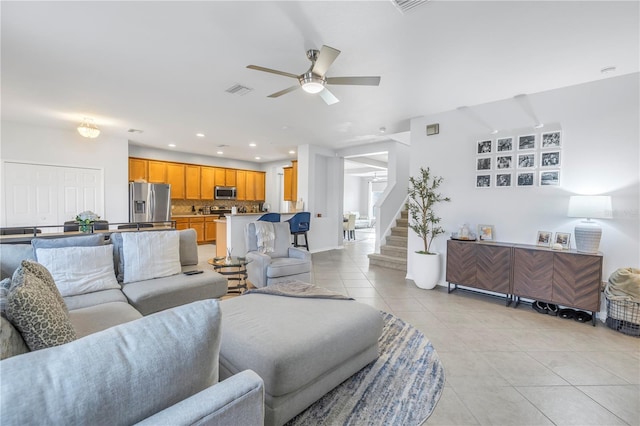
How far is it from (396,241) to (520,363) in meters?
3.79

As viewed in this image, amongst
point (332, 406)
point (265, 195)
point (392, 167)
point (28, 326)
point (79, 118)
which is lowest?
point (332, 406)

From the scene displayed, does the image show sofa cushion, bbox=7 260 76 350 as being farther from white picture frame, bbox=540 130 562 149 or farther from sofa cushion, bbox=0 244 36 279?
white picture frame, bbox=540 130 562 149

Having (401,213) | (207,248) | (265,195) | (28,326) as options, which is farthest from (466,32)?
(265,195)

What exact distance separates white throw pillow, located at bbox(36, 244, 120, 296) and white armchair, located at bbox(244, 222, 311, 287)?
5.34 feet

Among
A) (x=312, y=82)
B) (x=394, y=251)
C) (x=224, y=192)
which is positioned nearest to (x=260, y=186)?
(x=224, y=192)

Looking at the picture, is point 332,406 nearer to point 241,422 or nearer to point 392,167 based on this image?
point 241,422

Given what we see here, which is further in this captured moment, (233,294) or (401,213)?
(401,213)

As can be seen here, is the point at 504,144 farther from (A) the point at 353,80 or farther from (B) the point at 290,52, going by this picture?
(B) the point at 290,52

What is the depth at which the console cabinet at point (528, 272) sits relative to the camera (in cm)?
296

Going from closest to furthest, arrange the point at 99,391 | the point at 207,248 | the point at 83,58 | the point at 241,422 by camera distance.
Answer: the point at 99,391 → the point at 241,422 → the point at 83,58 → the point at 207,248

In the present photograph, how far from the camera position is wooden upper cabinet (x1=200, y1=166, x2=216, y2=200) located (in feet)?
27.0

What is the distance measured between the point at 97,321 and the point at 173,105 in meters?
3.15

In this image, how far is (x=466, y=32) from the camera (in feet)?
7.44

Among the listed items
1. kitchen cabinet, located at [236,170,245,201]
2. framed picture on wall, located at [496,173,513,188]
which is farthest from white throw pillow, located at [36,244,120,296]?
kitchen cabinet, located at [236,170,245,201]
